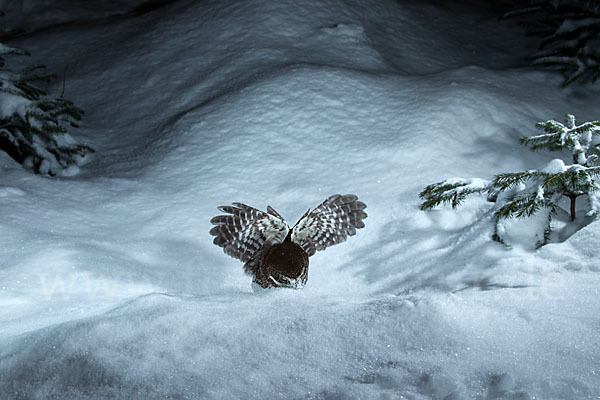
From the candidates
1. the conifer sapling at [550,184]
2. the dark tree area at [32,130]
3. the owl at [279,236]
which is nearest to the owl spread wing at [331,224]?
the owl at [279,236]

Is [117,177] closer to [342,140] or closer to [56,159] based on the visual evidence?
[56,159]

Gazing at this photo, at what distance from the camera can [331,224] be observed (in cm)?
279

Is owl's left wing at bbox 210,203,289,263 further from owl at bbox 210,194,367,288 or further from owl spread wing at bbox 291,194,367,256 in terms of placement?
owl spread wing at bbox 291,194,367,256

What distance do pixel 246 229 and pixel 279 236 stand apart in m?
0.18

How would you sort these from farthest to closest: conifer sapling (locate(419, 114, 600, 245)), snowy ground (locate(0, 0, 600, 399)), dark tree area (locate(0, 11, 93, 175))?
dark tree area (locate(0, 11, 93, 175)) → conifer sapling (locate(419, 114, 600, 245)) → snowy ground (locate(0, 0, 600, 399))

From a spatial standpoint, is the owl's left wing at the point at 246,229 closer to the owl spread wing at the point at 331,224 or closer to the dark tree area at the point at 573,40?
the owl spread wing at the point at 331,224

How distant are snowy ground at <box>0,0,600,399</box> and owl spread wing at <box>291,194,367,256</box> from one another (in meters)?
0.20

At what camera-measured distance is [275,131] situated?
4.26 metres

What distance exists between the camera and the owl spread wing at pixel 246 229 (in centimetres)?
263

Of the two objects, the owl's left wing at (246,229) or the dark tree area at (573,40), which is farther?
the dark tree area at (573,40)

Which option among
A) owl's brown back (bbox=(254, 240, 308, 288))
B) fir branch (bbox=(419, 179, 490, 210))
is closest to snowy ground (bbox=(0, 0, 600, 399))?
owl's brown back (bbox=(254, 240, 308, 288))

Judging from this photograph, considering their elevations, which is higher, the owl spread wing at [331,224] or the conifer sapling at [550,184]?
the conifer sapling at [550,184]

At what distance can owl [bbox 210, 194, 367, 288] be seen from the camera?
237 cm

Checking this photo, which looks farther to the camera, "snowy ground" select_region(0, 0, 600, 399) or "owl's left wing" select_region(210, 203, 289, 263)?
"owl's left wing" select_region(210, 203, 289, 263)
